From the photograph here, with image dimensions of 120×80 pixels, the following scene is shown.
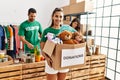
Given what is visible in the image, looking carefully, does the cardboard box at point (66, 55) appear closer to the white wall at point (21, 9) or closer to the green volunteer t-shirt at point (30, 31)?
the green volunteer t-shirt at point (30, 31)

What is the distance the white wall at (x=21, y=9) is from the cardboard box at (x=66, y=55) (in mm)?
3034

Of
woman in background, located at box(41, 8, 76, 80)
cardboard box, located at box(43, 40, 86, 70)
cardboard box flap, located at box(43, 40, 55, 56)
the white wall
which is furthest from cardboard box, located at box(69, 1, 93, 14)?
cardboard box flap, located at box(43, 40, 55, 56)

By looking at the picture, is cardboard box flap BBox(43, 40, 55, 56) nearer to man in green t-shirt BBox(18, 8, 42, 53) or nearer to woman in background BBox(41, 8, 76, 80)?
woman in background BBox(41, 8, 76, 80)

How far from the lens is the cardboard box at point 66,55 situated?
1783mm

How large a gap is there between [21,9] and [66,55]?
10.9 feet

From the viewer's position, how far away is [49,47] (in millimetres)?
1817

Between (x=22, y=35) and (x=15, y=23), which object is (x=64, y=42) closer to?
(x=22, y=35)

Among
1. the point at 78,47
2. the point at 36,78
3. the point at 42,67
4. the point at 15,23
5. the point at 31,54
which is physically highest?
the point at 15,23

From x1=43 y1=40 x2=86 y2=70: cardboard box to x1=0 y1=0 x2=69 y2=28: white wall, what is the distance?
3.03m

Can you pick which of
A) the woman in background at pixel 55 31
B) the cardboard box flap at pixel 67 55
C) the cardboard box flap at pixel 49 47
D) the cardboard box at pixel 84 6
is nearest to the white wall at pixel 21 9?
the cardboard box at pixel 84 6

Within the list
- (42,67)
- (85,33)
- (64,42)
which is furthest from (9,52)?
(85,33)

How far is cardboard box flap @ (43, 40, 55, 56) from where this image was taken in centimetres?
177

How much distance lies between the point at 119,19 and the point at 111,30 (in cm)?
37

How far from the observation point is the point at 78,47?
1.87m
